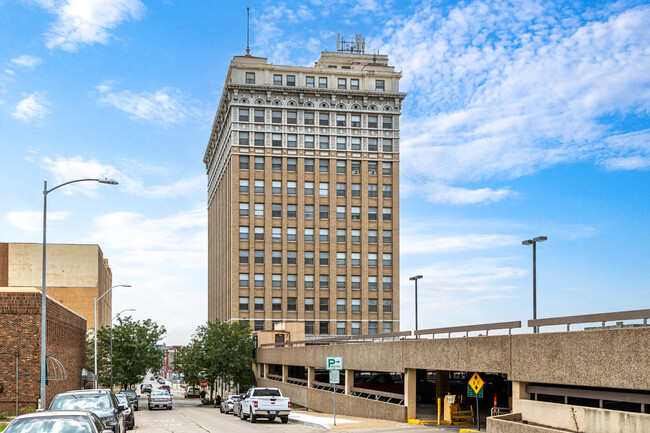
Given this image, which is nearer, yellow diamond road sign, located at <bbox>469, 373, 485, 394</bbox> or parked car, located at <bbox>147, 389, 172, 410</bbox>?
yellow diamond road sign, located at <bbox>469, 373, 485, 394</bbox>

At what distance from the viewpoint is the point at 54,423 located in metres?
13.1

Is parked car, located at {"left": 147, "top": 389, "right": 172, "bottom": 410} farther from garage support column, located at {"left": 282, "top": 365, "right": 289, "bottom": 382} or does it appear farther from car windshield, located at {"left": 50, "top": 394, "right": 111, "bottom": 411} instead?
car windshield, located at {"left": 50, "top": 394, "right": 111, "bottom": 411}

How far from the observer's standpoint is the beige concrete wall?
3248cm

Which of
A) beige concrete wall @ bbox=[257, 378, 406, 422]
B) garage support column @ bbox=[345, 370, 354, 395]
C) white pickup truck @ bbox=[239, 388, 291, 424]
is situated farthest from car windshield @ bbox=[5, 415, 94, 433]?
garage support column @ bbox=[345, 370, 354, 395]

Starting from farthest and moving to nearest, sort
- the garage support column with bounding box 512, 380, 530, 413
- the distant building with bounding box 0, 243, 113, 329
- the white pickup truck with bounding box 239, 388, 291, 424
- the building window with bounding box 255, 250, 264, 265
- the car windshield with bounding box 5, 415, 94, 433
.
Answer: the distant building with bounding box 0, 243, 113, 329 → the building window with bounding box 255, 250, 264, 265 → the white pickup truck with bounding box 239, 388, 291, 424 → the garage support column with bounding box 512, 380, 530, 413 → the car windshield with bounding box 5, 415, 94, 433

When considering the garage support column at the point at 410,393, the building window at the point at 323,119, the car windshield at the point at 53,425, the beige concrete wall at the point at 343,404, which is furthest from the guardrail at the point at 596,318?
the building window at the point at 323,119

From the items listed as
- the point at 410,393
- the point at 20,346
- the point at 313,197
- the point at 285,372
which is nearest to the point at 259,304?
the point at 313,197

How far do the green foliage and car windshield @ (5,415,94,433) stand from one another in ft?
197

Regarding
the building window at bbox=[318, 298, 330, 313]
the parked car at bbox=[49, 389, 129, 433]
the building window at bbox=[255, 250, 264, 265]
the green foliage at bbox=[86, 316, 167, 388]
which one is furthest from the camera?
the building window at bbox=[318, 298, 330, 313]

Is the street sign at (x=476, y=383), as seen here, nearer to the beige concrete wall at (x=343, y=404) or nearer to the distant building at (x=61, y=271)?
the beige concrete wall at (x=343, y=404)

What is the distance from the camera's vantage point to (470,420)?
30.5 metres

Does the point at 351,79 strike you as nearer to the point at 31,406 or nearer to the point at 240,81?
the point at 240,81

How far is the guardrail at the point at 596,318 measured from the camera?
17.5 metres

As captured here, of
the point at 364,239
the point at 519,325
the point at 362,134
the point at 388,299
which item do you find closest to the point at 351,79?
the point at 362,134
